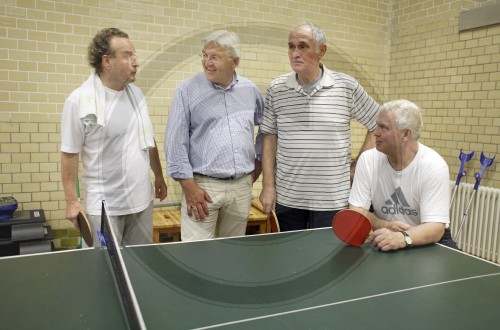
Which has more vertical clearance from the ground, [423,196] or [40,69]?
[40,69]

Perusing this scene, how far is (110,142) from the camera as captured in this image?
7.43 feet

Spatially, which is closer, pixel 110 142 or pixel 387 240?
pixel 387 240

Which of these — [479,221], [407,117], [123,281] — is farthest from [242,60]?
[123,281]

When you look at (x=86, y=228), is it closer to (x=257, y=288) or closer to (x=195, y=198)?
(x=195, y=198)

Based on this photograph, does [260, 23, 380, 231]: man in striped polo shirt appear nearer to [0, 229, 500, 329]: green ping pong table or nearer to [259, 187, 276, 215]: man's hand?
[259, 187, 276, 215]: man's hand

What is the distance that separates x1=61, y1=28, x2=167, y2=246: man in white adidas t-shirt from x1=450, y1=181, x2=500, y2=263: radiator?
340cm

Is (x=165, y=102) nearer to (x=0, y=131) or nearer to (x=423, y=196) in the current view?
(x=0, y=131)

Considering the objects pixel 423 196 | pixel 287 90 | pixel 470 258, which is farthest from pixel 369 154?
pixel 470 258

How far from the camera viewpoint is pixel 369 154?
7.80 feet

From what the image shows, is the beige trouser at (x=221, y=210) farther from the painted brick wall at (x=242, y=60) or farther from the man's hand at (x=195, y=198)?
the painted brick wall at (x=242, y=60)

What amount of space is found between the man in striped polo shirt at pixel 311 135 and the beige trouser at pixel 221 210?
0.48 ft

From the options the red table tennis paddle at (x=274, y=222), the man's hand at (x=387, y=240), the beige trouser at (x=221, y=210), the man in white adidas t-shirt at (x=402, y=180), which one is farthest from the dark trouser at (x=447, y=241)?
the beige trouser at (x=221, y=210)

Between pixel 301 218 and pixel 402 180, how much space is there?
66 centimetres

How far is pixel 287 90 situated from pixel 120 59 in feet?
3.29
